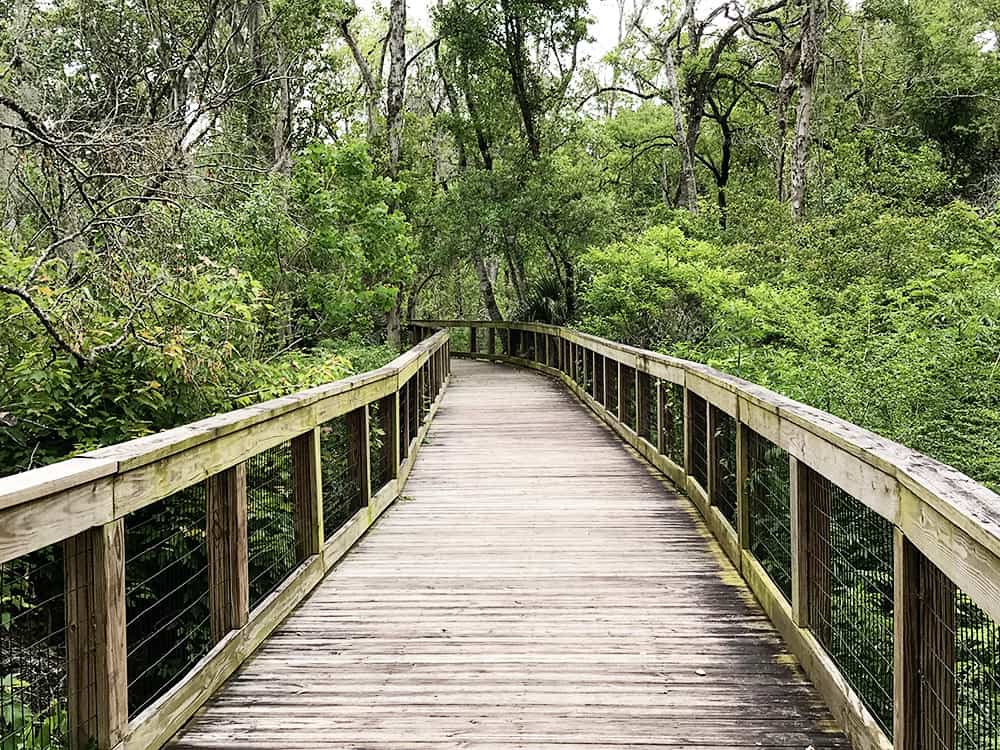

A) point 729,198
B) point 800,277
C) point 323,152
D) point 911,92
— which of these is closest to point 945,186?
point 911,92

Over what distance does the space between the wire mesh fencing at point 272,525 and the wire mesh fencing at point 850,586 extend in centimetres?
232

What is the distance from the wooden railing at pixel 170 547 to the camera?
2.47 metres

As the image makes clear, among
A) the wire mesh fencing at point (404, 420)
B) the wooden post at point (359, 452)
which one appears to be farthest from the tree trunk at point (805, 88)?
the wooden post at point (359, 452)

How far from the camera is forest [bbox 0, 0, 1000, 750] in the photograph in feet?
18.8

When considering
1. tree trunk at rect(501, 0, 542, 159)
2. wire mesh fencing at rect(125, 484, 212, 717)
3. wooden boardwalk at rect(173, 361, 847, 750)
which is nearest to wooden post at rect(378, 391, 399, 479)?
wooden boardwalk at rect(173, 361, 847, 750)

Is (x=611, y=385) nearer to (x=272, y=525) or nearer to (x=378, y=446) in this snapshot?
(x=378, y=446)

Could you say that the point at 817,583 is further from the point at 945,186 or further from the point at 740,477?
the point at 945,186

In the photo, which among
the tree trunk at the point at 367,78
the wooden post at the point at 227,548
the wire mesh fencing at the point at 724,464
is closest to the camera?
the wooden post at the point at 227,548

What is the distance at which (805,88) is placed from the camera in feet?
53.2

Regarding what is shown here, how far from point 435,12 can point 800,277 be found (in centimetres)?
1271

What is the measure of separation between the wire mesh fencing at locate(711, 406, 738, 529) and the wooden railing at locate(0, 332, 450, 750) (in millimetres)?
2126

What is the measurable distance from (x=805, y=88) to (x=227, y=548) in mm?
15118

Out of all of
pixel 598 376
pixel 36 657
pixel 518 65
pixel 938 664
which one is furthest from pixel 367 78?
pixel 938 664

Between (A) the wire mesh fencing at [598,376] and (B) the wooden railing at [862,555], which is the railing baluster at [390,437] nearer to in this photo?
(B) the wooden railing at [862,555]
